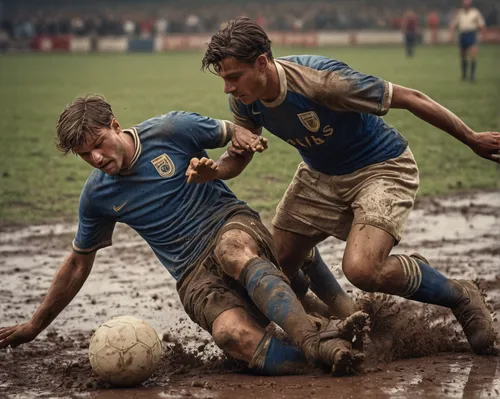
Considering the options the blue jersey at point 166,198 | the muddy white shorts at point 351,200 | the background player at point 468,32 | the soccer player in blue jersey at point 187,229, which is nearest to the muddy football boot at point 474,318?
the muddy white shorts at point 351,200

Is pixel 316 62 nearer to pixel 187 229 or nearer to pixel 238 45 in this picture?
pixel 238 45

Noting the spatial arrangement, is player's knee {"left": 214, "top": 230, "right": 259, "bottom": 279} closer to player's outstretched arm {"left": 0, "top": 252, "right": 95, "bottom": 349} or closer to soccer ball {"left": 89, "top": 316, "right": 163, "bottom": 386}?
soccer ball {"left": 89, "top": 316, "right": 163, "bottom": 386}

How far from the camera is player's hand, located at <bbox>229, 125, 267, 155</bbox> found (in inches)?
214

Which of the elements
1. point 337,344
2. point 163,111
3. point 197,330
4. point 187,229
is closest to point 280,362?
point 337,344

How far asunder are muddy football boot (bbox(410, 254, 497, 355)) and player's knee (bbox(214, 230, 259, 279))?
101 cm

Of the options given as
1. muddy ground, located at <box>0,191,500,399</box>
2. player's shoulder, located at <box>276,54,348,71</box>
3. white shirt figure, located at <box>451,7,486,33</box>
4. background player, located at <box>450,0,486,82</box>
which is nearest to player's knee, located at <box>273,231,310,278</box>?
muddy ground, located at <box>0,191,500,399</box>

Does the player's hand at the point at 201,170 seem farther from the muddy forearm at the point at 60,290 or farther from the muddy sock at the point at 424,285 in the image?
the muddy sock at the point at 424,285

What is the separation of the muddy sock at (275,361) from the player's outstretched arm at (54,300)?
119 cm

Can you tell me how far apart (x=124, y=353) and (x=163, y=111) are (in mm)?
13329

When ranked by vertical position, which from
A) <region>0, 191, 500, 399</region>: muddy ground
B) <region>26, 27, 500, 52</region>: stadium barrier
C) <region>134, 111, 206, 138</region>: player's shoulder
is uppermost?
<region>134, 111, 206, 138</region>: player's shoulder

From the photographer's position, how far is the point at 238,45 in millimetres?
5367

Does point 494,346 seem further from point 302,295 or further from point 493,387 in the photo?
point 302,295

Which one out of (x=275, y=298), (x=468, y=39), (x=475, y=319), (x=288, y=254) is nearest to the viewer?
(x=275, y=298)

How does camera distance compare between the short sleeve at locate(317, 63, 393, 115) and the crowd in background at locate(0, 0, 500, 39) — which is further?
the crowd in background at locate(0, 0, 500, 39)
